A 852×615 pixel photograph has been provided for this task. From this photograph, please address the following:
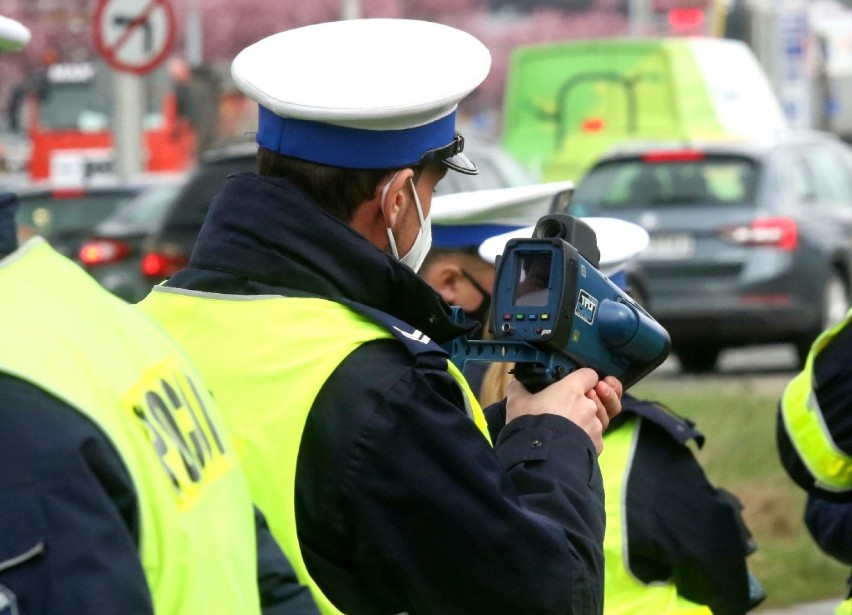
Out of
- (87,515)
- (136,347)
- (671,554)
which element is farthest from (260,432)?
(671,554)

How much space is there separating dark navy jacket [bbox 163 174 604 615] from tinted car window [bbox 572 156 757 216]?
10.3m

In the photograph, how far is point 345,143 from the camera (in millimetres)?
2543

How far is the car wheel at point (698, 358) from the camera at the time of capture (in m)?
13.6

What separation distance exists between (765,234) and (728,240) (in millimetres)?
241

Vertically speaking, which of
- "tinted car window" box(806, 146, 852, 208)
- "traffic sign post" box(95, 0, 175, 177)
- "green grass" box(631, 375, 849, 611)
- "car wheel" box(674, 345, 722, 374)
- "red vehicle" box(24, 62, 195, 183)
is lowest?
"red vehicle" box(24, 62, 195, 183)

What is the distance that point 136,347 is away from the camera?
187 cm

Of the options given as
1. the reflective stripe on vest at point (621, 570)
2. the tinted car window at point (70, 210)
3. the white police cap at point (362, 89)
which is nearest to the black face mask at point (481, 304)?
the reflective stripe on vest at point (621, 570)

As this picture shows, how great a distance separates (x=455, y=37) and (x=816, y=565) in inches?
189

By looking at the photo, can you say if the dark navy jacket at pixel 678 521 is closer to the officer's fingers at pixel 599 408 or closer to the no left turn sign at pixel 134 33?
the officer's fingers at pixel 599 408

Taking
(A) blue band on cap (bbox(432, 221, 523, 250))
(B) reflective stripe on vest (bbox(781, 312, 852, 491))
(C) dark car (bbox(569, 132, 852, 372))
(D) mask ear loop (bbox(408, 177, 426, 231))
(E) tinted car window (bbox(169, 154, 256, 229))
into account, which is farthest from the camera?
(C) dark car (bbox(569, 132, 852, 372))

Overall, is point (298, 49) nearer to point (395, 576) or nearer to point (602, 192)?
point (395, 576)

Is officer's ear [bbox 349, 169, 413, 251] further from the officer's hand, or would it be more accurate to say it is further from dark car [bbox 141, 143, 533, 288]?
dark car [bbox 141, 143, 533, 288]

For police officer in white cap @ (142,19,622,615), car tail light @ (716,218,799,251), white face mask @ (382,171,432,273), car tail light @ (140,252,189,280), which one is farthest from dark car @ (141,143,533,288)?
police officer in white cap @ (142,19,622,615)

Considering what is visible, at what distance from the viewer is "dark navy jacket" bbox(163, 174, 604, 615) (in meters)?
2.36
